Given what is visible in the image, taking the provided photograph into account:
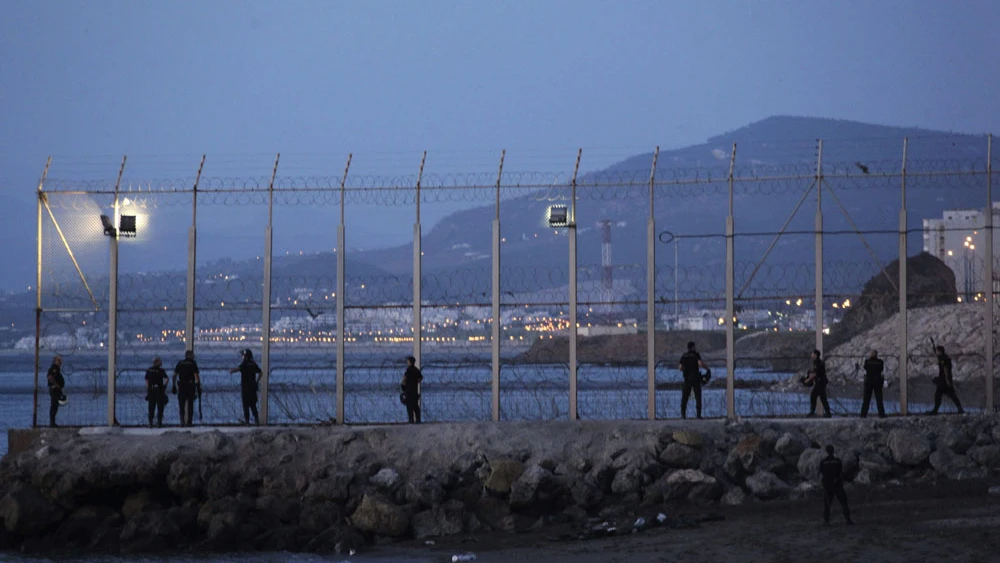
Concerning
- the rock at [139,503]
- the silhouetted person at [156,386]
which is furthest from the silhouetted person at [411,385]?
the rock at [139,503]

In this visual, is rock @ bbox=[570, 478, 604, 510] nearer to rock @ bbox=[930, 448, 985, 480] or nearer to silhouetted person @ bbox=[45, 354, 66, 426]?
rock @ bbox=[930, 448, 985, 480]

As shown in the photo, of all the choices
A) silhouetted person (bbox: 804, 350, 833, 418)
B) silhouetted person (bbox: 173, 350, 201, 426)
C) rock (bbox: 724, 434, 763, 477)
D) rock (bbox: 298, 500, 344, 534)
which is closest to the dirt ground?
rock (bbox: 724, 434, 763, 477)

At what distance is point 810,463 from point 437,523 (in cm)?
589

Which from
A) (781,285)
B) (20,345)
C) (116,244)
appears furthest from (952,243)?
(116,244)

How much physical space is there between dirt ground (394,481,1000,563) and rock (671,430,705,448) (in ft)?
5.17

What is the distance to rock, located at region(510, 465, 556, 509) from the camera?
731 inches

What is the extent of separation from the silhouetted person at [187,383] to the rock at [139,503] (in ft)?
9.52

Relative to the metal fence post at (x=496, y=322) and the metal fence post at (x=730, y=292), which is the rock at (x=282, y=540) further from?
the metal fence post at (x=730, y=292)

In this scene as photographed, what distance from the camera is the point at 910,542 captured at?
14.8 m

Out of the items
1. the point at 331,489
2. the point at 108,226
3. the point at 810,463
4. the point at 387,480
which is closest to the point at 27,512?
the point at 331,489

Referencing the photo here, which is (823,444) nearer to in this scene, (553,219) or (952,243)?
(553,219)

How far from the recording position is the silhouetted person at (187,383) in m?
22.3

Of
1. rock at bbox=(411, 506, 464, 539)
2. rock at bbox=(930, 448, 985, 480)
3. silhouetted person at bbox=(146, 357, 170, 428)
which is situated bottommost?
rock at bbox=(411, 506, 464, 539)

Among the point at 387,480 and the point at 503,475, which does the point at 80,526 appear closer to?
the point at 387,480
